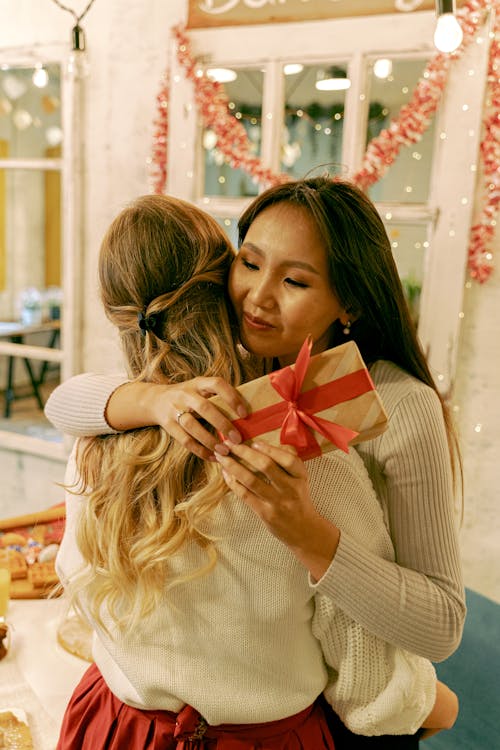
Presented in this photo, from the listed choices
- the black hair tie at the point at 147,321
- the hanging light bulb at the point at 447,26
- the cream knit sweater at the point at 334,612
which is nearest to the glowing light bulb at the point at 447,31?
the hanging light bulb at the point at 447,26

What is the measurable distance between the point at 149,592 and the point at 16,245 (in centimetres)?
349

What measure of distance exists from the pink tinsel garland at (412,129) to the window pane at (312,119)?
15 centimetres

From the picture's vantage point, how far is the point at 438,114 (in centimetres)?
250

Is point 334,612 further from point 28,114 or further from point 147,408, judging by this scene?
point 28,114

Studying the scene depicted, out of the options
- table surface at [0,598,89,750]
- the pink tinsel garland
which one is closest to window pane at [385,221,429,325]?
the pink tinsel garland

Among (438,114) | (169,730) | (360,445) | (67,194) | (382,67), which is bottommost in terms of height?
(169,730)

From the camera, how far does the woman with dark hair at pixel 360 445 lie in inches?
32.8

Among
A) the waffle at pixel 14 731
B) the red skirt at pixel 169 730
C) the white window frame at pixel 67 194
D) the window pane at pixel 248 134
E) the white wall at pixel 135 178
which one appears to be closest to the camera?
the red skirt at pixel 169 730

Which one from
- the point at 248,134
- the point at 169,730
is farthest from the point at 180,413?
the point at 248,134

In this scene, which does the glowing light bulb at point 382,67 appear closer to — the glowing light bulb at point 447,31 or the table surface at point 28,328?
the glowing light bulb at point 447,31

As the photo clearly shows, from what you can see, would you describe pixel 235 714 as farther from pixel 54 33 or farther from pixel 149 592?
pixel 54 33

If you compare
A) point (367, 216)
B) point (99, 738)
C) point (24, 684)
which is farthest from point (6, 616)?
point (367, 216)

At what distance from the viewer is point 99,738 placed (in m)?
1.09

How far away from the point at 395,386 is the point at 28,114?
325 centimetres
